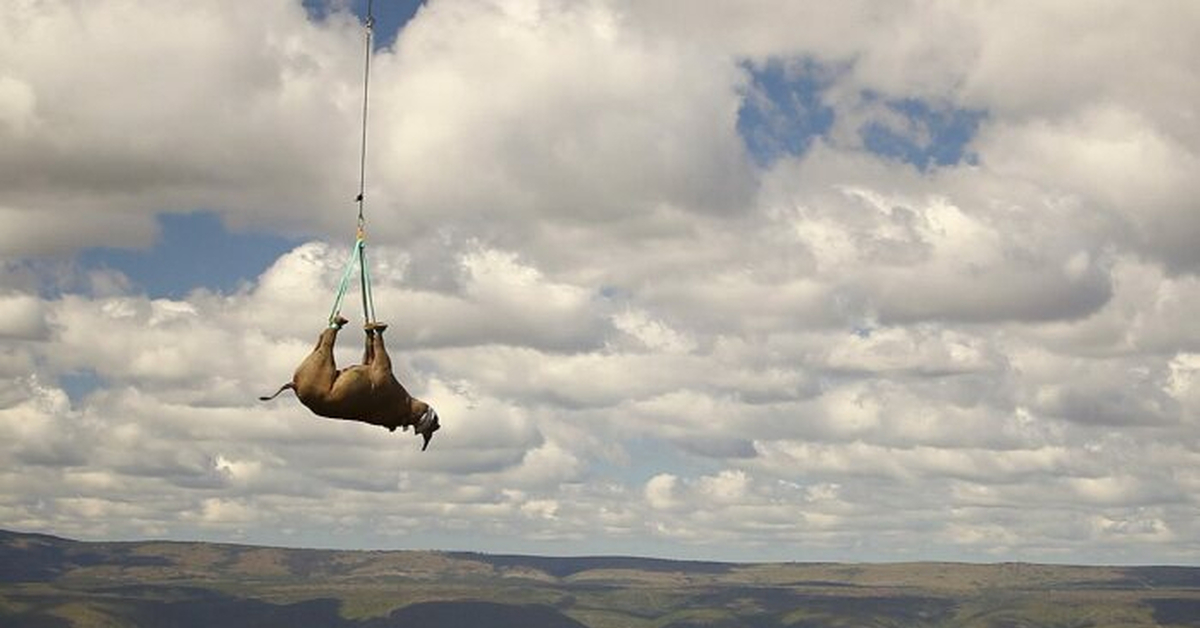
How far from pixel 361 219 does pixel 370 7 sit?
17.3 feet

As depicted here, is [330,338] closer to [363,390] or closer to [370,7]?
[363,390]

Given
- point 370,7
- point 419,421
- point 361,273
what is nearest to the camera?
point 370,7

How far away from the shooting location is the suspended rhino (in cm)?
3391

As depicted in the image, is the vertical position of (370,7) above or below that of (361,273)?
above

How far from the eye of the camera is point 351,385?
3388 centimetres

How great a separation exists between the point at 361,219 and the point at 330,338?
3.05 metres

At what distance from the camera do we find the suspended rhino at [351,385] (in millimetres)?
33906

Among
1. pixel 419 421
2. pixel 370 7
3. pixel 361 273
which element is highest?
pixel 370 7

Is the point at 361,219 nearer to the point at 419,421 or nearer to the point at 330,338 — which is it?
the point at 330,338

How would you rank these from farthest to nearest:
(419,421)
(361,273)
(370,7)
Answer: (419,421), (361,273), (370,7)

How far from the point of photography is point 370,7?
29.7m

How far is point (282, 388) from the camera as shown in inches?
1341

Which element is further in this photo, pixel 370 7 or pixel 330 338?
pixel 330 338

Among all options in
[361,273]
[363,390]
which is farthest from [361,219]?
[363,390]
